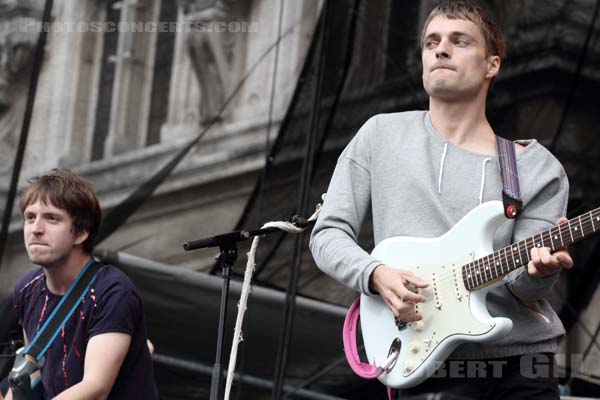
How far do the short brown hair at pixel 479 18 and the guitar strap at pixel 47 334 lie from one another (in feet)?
4.31

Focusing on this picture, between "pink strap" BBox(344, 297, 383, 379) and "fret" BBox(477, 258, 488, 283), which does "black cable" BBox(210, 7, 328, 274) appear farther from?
"fret" BBox(477, 258, 488, 283)

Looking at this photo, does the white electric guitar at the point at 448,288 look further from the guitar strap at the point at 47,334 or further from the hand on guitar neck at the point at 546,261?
the guitar strap at the point at 47,334

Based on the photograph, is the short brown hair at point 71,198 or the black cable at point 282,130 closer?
the short brown hair at point 71,198

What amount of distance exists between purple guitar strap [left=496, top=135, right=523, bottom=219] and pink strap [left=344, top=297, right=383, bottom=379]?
0.53 m

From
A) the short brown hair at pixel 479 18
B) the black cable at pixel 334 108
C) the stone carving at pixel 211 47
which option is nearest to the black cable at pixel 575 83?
the black cable at pixel 334 108

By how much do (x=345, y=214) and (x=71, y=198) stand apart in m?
1.02

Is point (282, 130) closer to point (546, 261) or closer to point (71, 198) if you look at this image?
point (71, 198)

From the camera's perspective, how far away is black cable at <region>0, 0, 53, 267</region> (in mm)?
5312

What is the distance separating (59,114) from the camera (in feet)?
18.3

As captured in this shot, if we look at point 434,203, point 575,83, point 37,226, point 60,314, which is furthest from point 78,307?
point 575,83

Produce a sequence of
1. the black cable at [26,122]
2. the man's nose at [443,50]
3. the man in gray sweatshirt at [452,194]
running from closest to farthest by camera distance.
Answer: the man in gray sweatshirt at [452,194], the man's nose at [443,50], the black cable at [26,122]

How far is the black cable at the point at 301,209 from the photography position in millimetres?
4977

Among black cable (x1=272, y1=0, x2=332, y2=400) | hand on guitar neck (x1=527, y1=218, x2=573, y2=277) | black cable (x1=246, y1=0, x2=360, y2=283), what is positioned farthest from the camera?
black cable (x1=246, y1=0, x2=360, y2=283)

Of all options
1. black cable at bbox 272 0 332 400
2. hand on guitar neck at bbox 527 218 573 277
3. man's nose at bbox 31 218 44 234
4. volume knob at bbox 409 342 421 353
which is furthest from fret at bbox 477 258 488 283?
black cable at bbox 272 0 332 400
